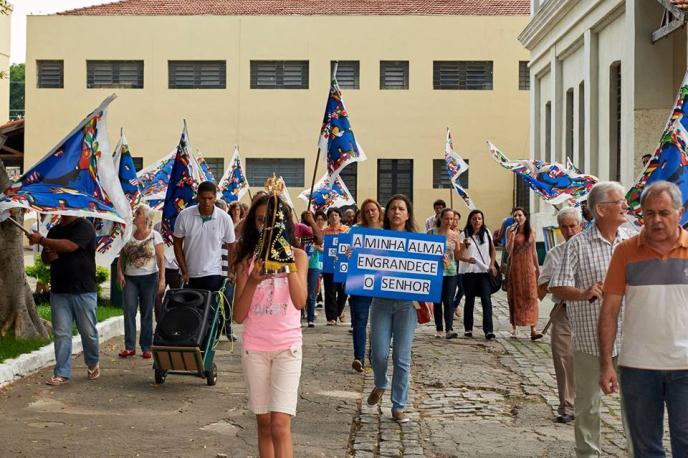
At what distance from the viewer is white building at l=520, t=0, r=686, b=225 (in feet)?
65.2

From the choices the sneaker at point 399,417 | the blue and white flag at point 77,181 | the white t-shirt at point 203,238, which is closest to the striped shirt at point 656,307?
the sneaker at point 399,417

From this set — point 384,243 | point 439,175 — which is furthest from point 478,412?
point 439,175

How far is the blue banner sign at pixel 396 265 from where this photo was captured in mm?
8758

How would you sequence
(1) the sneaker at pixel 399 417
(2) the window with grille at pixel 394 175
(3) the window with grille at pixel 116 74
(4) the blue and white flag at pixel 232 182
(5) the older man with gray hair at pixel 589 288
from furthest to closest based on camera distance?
(3) the window with grille at pixel 116 74
(2) the window with grille at pixel 394 175
(4) the blue and white flag at pixel 232 182
(1) the sneaker at pixel 399 417
(5) the older man with gray hair at pixel 589 288

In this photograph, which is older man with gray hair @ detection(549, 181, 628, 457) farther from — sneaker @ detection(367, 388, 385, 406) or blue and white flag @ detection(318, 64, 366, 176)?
blue and white flag @ detection(318, 64, 366, 176)

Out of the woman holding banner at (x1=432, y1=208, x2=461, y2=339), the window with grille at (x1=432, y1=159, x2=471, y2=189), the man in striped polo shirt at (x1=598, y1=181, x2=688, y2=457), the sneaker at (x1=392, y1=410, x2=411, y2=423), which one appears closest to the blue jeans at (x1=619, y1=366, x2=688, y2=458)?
the man in striped polo shirt at (x1=598, y1=181, x2=688, y2=457)

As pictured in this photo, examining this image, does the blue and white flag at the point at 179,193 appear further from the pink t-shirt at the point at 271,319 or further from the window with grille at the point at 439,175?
the window with grille at the point at 439,175

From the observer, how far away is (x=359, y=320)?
34.8 feet

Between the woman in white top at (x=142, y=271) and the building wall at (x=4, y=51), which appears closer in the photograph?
the woman in white top at (x=142, y=271)

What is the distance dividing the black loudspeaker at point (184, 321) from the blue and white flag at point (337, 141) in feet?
18.3

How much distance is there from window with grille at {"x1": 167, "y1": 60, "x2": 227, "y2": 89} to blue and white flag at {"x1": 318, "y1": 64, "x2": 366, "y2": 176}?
78.5 feet

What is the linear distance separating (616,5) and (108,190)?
14.5 m

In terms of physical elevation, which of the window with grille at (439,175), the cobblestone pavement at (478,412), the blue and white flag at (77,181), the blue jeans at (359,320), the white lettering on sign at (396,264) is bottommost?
the cobblestone pavement at (478,412)

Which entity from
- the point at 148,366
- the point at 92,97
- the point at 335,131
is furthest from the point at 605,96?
the point at 92,97
